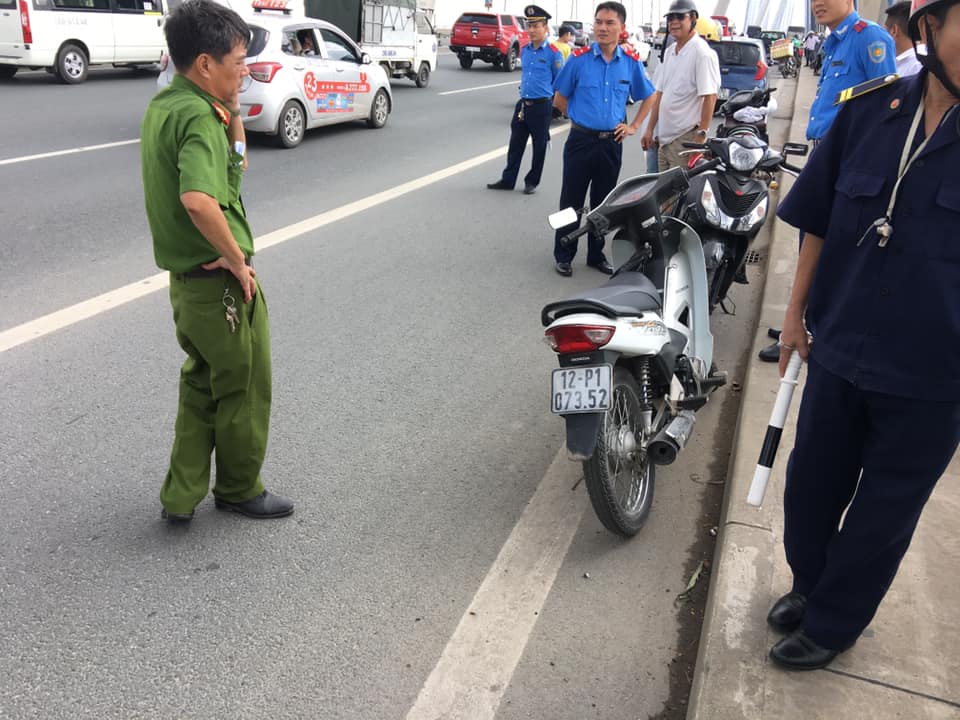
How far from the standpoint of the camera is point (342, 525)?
3422mm

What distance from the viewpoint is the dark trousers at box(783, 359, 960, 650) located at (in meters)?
2.29

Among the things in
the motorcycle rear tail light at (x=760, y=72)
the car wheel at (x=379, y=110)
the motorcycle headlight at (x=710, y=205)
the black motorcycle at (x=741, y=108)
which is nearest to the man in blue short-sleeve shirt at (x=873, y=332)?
the motorcycle headlight at (x=710, y=205)

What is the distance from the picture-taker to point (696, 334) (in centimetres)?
419

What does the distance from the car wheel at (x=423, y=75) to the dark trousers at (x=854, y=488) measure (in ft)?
67.4

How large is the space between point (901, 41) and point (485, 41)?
84.0ft

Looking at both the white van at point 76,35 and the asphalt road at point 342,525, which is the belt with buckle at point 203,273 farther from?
the white van at point 76,35

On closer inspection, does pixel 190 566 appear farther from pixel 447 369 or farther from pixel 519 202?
pixel 519 202

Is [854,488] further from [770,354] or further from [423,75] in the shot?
[423,75]

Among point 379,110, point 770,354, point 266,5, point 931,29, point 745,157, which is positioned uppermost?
point 266,5

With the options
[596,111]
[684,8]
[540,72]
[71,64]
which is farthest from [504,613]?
[71,64]

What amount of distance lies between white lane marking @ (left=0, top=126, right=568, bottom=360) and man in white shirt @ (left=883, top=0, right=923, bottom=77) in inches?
183

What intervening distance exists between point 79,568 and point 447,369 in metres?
2.36

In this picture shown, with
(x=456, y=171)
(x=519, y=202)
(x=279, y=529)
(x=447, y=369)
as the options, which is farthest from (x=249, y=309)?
(x=456, y=171)

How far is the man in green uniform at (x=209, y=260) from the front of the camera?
9.07 ft
